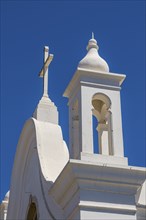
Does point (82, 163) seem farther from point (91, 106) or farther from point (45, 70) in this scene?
point (45, 70)

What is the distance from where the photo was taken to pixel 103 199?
418 inches

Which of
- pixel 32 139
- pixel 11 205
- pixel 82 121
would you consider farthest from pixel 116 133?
pixel 11 205

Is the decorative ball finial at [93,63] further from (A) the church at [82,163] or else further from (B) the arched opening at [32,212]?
(B) the arched opening at [32,212]

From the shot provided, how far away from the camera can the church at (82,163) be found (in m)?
10.6

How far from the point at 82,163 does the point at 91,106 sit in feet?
5.08

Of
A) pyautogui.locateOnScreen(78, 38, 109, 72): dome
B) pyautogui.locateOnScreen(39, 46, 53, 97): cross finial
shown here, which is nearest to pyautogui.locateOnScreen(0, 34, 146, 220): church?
pyautogui.locateOnScreen(78, 38, 109, 72): dome

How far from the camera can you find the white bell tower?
440 inches

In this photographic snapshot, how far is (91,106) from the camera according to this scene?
1167 centimetres

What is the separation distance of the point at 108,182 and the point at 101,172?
8.6 inches

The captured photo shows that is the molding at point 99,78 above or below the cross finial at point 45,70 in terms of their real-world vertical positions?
below

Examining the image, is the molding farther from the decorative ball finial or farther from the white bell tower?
the decorative ball finial

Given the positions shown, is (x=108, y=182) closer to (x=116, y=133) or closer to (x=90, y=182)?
(x=90, y=182)

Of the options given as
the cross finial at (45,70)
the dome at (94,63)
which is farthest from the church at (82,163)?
the cross finial at (45,70)

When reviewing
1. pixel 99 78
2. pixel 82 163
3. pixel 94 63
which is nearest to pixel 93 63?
pixel 94 63
